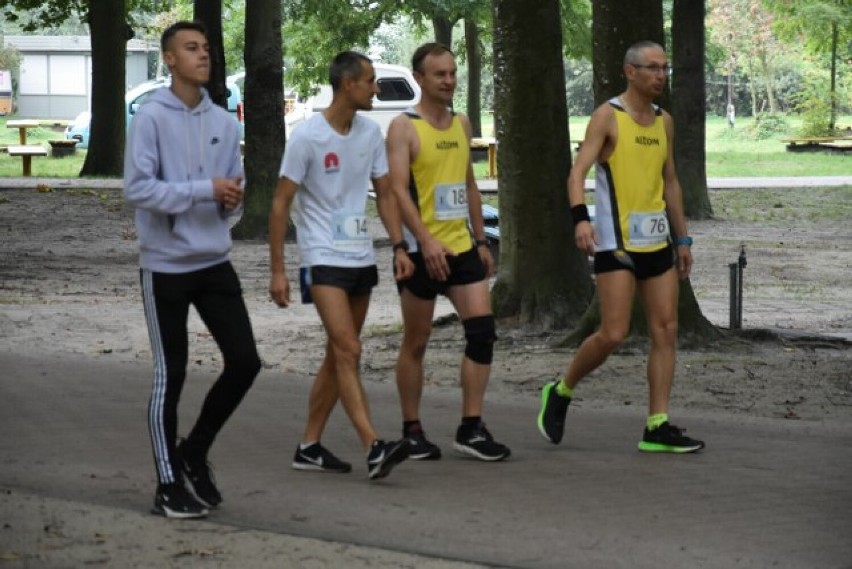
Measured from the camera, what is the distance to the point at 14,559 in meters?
6.29

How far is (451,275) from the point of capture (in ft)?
27.0

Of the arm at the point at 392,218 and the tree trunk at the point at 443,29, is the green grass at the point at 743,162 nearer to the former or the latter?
the tree trunk at the point at 443,29

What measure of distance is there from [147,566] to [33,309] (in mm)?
9206

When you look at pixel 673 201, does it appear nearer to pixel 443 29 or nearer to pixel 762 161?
pixel 443 29

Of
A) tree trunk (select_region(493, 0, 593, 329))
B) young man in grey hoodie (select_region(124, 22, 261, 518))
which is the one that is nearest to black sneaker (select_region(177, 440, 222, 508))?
young man in grey hoodie (select_region(124, 22, 261, 518))

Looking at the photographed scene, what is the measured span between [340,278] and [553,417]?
1713mm

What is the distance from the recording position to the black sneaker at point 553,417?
8.82 meters

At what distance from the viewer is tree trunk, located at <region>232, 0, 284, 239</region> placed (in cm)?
2383

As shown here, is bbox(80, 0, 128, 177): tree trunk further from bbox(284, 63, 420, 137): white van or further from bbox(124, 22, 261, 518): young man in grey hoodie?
bbox(124, 22, 261, 518): young man in grey hoodie

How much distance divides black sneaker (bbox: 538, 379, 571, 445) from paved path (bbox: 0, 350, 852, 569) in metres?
0.07

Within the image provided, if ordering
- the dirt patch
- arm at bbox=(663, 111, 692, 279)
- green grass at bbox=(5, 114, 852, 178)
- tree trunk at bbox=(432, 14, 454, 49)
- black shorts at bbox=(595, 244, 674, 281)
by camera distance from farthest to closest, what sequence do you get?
tree trunk at bbox=(432, 14, 454, 49) → green grass at bbox=(5, 114, 852, 178) → the dirt patch → arm at bbox=(663, 111, 692, 279) → black shorts at bbox=(595, 244, 674, 281)

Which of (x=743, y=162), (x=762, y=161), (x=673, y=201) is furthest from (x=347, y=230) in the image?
(x=762, y=161)

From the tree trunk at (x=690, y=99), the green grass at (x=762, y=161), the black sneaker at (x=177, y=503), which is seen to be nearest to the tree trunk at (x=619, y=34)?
the black sneaker at (x=177, y=503)

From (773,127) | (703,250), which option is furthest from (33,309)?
(773,127)
